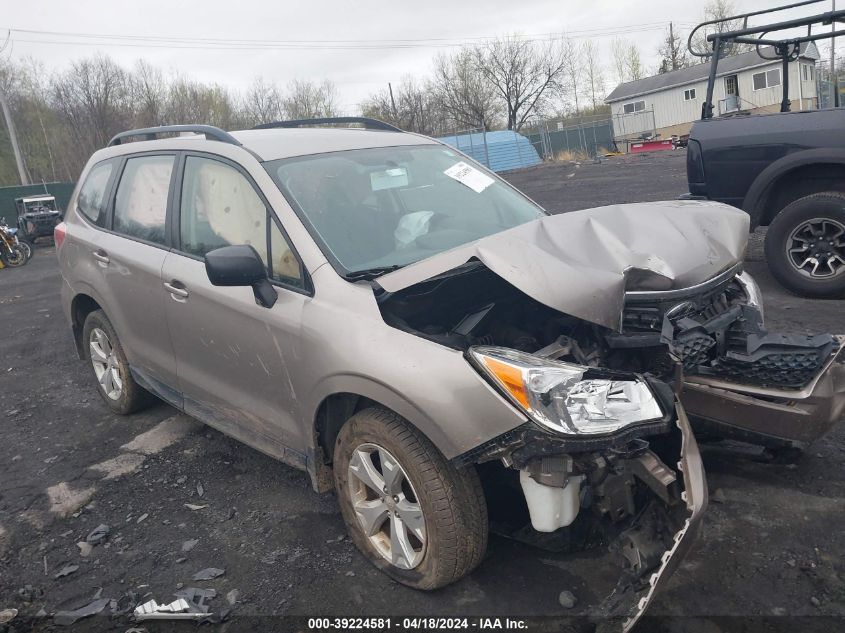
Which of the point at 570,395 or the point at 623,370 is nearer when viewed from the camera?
the point at 570,395

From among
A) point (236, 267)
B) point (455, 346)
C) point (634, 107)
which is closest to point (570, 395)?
Answer: point (455, 346)

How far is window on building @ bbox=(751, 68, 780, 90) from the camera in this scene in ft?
119

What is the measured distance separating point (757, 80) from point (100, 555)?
142 feet

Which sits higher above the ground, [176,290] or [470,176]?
[470,176]

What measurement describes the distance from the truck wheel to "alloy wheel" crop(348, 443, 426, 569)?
4.74 m

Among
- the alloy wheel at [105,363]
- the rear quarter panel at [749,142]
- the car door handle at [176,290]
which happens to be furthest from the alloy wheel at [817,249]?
the alloy wheel at [105,363]

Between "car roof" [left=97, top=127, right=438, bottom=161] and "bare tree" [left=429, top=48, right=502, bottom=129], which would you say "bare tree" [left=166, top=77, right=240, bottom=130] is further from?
"car roof" [left=97, top=127, right=438, bottom=161]

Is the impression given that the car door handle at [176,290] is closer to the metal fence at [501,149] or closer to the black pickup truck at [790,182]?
the black pickup truck at [790,182]

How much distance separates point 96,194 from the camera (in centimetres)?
475

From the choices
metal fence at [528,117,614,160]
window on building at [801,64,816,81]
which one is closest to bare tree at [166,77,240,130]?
metal fence at [528,117,614,160]

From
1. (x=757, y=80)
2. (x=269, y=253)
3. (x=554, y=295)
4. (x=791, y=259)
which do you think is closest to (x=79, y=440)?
(x=269, y=253)

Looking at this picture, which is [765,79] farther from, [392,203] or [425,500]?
[425,500]

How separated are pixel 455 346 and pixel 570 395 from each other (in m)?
0.47

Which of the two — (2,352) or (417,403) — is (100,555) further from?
(2,352)
